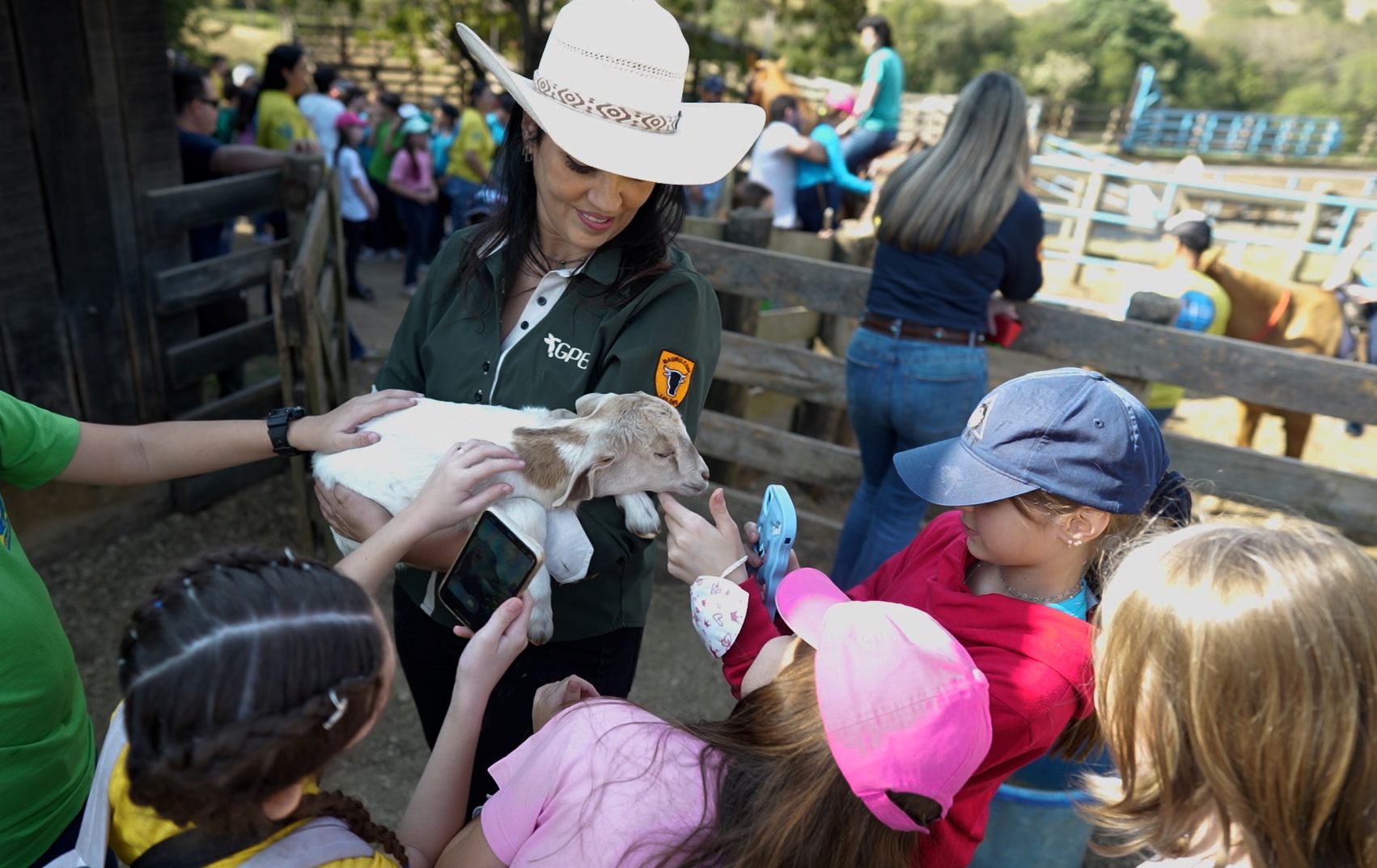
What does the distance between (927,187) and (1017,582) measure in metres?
2.31

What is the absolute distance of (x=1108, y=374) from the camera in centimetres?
402

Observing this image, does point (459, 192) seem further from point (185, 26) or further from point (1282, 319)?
point (185, 26)

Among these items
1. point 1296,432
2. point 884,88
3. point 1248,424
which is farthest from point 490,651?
point 884,88

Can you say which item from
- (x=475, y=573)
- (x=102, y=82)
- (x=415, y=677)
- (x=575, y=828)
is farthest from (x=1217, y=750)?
(x=102, y=82)

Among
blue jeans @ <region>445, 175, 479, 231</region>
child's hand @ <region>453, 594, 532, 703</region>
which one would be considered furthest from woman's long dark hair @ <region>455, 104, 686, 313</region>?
blue jeans @ <region>445, 175, 479, 231</region>

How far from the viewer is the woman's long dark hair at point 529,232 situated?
6.33 feet

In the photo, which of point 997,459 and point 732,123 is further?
point 732,123

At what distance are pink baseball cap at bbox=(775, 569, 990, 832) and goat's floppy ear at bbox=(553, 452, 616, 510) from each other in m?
0.70

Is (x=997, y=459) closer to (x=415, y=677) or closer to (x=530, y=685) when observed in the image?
(x=530, y=685)

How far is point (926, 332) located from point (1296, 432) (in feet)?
13.4

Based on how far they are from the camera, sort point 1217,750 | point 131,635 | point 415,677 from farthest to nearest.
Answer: point 415,677, point 1217,750, point 131,635

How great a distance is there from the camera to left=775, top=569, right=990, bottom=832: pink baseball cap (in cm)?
124

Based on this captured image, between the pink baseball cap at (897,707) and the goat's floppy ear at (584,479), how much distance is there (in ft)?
2.31

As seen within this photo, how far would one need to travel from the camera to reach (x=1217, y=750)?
4.28ft
